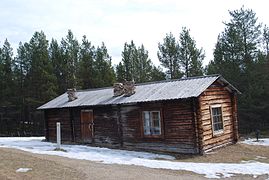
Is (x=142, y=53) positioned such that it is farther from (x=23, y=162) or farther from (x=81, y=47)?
(x=23, y=162)

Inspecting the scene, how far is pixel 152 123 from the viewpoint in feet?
62.7

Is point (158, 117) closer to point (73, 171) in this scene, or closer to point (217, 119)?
point (217, 119)

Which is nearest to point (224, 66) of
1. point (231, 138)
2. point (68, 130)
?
point (231, 138)

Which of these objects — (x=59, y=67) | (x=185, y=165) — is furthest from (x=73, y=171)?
(x=59, y=67)

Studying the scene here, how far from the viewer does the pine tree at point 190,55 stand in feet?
135

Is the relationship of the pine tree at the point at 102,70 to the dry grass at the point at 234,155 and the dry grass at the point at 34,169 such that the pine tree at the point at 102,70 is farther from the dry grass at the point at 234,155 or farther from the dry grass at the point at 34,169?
the dry grass at the point at 34,169

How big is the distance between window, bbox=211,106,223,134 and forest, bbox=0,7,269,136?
55.5 feet

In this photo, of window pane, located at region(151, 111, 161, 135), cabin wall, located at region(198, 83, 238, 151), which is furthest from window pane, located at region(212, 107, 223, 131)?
window pane, located at region(151, 111, 161, 135)

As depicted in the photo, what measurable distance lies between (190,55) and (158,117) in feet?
79.0

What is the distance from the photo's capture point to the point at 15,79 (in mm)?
46406

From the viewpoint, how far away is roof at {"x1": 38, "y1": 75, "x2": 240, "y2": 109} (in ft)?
59.4

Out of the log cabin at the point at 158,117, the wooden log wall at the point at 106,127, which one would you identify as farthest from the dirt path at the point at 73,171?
the wooden log wall at the point at 106,127

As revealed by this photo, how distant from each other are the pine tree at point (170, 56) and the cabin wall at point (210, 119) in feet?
71.6

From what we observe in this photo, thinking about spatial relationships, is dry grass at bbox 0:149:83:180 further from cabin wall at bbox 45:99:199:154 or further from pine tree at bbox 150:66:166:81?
pine tree at bbox 150:66:166:81
